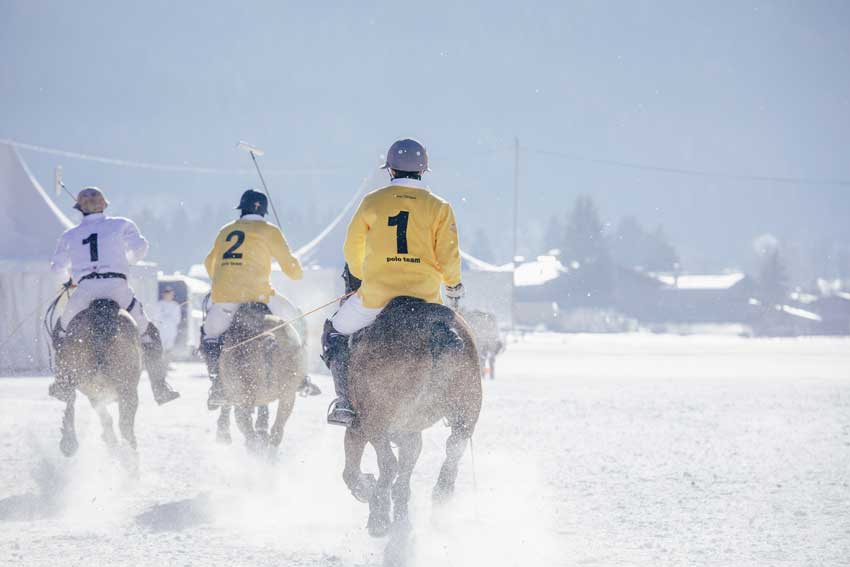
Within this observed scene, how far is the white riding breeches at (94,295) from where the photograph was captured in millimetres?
9602

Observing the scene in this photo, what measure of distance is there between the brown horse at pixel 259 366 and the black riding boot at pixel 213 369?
8cm

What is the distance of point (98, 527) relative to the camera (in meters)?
7.31

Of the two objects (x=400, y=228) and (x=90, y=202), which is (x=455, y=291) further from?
(x=90, y=202)

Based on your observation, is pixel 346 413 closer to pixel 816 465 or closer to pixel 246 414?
pixel 246 414

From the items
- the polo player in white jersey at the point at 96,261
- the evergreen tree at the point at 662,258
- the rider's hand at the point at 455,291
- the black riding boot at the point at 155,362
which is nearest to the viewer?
the rider's hand at the point at 455,291

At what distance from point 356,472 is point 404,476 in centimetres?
33

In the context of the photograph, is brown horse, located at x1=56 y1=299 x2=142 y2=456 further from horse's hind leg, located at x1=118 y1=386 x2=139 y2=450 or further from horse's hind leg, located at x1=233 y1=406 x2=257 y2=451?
horse's hind leg, located at x1=233 y1=406 x2=257 y2=451

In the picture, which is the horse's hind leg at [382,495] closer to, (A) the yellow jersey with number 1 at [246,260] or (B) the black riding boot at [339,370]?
(B) the black riding boot at [339,370]

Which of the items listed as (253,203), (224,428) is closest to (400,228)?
(253,203)

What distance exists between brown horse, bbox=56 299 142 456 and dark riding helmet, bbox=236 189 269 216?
166 centimetres

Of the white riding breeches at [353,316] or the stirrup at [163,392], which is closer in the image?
the white riding breeches at [353,316]

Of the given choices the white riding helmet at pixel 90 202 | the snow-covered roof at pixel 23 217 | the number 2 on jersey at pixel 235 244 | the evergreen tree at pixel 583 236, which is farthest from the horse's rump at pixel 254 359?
the evergreen tree at pixel 583 236

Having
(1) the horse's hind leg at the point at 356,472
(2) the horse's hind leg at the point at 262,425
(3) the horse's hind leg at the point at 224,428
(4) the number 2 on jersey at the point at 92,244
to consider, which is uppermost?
(4) the number 2 on jersey at the point at 92,244

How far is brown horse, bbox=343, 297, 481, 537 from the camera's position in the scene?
6.57 metres
